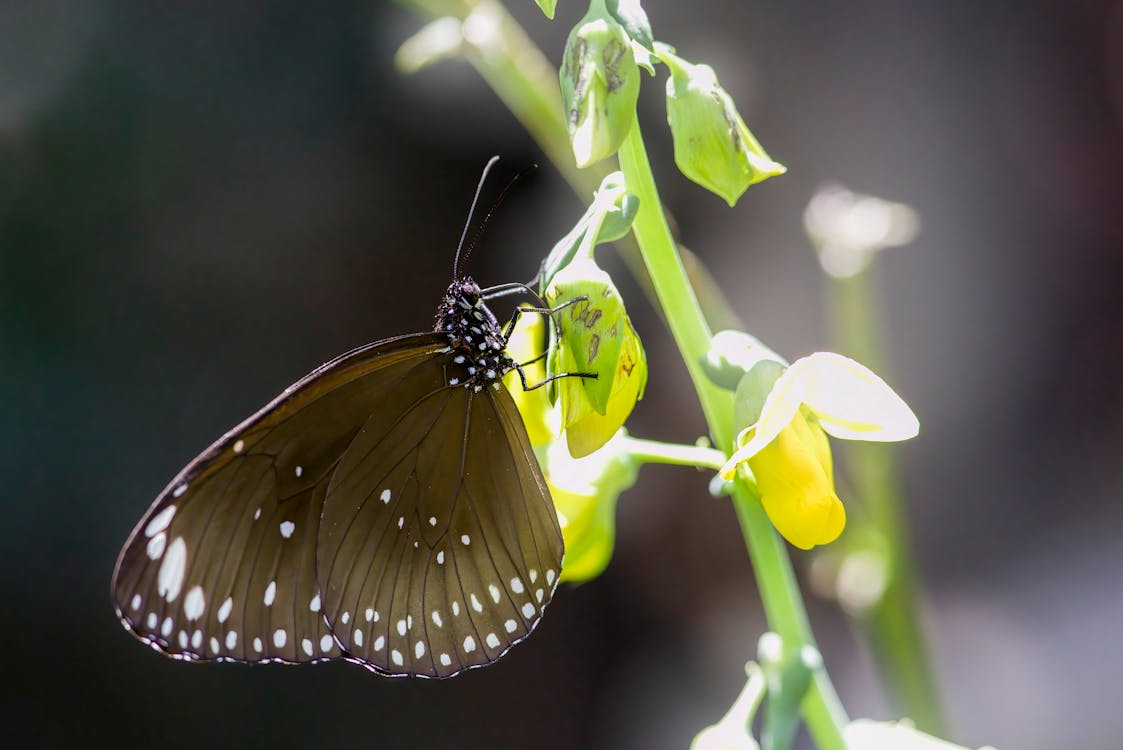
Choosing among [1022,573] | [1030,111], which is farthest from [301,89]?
[1022,573]

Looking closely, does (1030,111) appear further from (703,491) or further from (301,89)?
(301,89)

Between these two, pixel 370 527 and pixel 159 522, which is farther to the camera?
pixel 370 527

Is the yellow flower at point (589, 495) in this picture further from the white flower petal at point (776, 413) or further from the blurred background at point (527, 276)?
the blurred background at point (527, 276)

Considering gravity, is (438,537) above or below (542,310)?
below

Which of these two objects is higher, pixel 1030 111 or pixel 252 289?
pixel 252 289

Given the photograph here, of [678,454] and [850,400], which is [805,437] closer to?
Result: [850,400]

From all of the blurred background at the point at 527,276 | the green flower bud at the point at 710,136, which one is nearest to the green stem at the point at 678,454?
the green flower bud at the point at 710,136

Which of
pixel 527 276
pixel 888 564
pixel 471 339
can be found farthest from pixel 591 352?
pixel 527 276
